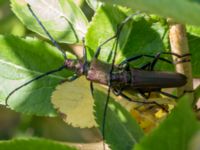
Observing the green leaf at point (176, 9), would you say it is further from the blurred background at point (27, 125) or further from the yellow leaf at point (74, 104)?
the blurred background at point (27, 125)

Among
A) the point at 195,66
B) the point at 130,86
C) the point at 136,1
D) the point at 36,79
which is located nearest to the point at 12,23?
the point at 130,86

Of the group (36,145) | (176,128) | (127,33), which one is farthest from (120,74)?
(176,128)

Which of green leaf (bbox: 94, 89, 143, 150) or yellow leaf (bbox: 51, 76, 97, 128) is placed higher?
green leaf (bbox: 94, 89, 143, 150)

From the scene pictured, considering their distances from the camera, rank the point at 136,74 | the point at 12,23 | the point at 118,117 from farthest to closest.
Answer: the point at 12,23 < the point at 136,74 < the point at 118,117

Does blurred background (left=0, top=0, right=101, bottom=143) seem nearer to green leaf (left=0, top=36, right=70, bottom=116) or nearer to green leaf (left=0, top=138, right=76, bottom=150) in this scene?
green leaf (left=0, top=36, right=70, bottom=116)

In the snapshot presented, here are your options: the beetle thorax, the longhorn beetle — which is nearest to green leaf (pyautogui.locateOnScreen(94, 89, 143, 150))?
the longhorn beetle

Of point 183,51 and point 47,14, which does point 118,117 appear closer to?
point 183,51

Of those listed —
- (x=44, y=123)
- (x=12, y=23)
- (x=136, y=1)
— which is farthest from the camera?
(x=44, y=123)

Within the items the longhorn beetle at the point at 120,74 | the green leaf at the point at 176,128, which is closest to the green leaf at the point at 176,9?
the green leaf at the point at 176,128
